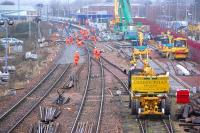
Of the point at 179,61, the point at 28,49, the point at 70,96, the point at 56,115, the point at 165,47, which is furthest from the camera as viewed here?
the point at 28,49

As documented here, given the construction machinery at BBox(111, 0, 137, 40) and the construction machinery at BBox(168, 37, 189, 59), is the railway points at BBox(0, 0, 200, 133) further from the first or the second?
the construction machinery at BBox(111, 0, 137, 40)

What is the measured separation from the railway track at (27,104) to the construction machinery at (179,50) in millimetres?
11465

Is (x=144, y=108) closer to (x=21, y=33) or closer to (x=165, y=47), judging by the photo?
(x=165, y=47)

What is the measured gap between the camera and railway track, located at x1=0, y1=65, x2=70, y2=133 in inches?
644

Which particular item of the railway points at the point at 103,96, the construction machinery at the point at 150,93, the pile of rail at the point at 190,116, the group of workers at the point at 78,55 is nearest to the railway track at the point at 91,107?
the railway points at the point at 103,96

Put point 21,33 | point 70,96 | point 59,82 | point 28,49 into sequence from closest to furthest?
1. point 70,96
2. point 59,82
3. point 28,49
4. point 21,33

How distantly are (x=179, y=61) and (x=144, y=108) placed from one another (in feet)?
72.0

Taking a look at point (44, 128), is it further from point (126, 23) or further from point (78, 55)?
point (126, 23)

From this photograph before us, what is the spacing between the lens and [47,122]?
15.9 metres

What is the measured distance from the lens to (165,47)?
1592 inches

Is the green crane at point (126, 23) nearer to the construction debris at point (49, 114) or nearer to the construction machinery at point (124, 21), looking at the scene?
the construction machinery at point (124, 21)

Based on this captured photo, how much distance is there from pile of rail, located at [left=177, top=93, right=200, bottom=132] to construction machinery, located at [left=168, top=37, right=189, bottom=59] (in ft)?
65.6

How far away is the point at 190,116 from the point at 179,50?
Result: 21915 mm

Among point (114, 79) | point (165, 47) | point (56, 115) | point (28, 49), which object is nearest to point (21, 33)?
point (28, 49)
